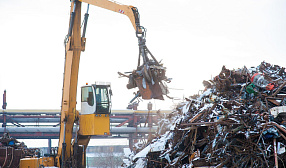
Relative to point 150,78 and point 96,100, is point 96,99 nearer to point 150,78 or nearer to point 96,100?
point 96,100

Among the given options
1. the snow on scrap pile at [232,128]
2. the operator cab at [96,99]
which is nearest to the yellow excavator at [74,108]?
the operator cab at [96,99]

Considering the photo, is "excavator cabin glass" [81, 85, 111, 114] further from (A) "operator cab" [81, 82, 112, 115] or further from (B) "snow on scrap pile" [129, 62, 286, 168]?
(B) "snow on scrap pile" [129, 62, 286, 168]

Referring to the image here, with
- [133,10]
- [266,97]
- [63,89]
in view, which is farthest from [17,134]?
[266,97]

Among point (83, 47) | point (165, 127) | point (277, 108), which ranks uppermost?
point (83, 47)

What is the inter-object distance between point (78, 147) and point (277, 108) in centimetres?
674

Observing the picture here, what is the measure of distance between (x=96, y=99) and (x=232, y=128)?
4989 millimetres

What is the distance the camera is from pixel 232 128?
22.2 feet

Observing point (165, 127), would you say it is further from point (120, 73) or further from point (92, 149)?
point (92, 149)

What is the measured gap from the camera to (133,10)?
35.9ft

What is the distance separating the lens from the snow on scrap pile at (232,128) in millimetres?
6125

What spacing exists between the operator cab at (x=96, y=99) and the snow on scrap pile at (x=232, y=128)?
2211 mm

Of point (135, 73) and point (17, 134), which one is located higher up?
point (135, 73)

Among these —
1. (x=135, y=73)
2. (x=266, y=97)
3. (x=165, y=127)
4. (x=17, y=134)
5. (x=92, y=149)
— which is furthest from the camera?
(x=92, y=149)

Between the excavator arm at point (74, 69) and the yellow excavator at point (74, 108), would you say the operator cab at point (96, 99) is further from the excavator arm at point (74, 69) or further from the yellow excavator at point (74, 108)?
the excavator arm at point (74, 69)
